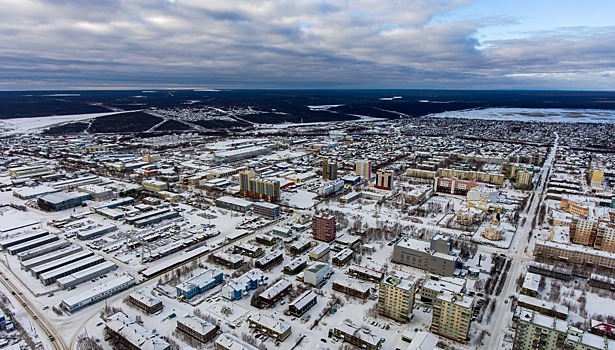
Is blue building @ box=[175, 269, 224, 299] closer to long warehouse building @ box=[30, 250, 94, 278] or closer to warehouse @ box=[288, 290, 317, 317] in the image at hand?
warehouse @ box=[288, 290, 317, 317]

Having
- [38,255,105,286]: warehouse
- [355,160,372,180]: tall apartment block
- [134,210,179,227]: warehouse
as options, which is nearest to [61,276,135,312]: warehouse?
[38,255,105,286]: warehouse

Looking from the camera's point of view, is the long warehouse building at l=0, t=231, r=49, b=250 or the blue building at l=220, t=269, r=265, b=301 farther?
the long warehouse building at l=0, t=231, r=49, b=250

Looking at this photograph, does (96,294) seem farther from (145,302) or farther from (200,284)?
(200,284)

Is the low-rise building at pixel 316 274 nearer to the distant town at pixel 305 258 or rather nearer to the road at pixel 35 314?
the distant town at pixel 305 258

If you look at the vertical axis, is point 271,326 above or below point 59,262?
above

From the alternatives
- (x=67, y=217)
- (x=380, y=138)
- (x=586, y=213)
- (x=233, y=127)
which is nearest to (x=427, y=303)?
(x=586, y=213)

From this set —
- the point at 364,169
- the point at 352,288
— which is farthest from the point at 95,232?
the point at 364,169
